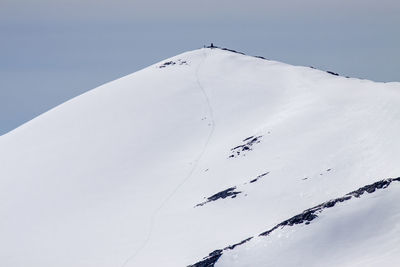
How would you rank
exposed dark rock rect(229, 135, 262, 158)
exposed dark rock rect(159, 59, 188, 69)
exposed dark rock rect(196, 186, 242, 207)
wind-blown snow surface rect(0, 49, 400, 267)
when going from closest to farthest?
wind-blown snow surface rect(0, 49, 400, 267)
exposed dark rock rect(196, 186, 242, 207)
exposed dark rock rect(229, 135, 262, 158)
exposed dark rock rect(159, 59, 188, 69)

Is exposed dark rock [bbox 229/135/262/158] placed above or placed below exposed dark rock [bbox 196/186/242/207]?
above

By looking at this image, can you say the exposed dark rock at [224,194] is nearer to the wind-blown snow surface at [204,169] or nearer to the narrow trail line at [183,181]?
the wind-blown snow surface at [204,169]

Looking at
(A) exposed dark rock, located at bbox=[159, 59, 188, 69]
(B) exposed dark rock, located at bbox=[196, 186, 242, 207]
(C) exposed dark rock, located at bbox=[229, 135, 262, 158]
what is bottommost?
(B) exposed dark rock, located at bbox=[196, 186, 242, 207]

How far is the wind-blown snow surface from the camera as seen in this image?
38.4m

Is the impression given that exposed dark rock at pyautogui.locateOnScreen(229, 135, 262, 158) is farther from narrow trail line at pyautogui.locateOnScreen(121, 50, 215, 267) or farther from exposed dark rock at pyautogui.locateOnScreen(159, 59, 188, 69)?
exposed dark rock at pyautogui.locateOnScreen(159, 59, 188, 69)

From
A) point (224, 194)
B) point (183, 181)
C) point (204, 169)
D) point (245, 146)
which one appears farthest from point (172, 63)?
point (224, 194)

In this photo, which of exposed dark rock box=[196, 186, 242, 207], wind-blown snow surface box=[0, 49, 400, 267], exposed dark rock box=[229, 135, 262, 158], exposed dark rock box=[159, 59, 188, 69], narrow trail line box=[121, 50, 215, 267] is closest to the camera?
wind-blown snow surface box=[0, 49, 400, 267]

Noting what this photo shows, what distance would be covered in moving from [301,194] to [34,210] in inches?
1012

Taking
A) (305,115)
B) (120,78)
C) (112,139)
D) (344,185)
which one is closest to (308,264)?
(344,185)

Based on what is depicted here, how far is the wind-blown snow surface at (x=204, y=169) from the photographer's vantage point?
126 feet

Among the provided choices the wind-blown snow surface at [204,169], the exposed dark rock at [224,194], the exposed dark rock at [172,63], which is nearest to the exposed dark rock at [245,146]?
the wind-blown snow surface at [204,169]

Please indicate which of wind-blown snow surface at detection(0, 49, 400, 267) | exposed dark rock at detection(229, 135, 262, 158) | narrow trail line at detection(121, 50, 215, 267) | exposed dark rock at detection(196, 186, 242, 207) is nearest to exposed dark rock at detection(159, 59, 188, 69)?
wind-blown snow surface at detection(0, 49, 400, 267)

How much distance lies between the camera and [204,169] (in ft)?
196

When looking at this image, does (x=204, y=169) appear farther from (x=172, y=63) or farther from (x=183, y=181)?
(x=172, y=63)
